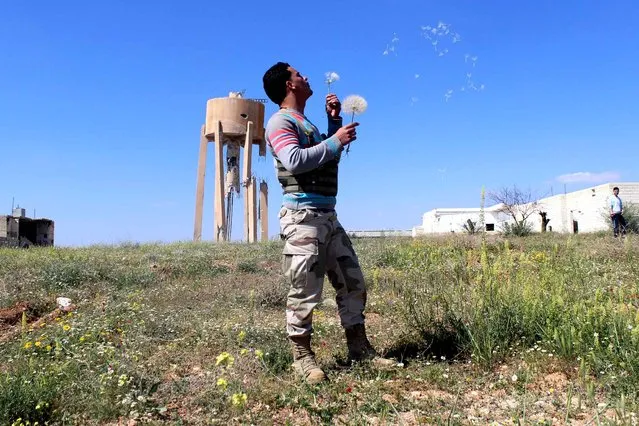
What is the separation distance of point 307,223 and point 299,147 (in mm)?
446

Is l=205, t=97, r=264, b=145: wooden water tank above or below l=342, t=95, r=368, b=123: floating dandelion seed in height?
above

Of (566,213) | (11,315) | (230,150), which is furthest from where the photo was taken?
(566,213)

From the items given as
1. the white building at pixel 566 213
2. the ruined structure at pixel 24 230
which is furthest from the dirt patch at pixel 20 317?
the white building at pixel 566 213

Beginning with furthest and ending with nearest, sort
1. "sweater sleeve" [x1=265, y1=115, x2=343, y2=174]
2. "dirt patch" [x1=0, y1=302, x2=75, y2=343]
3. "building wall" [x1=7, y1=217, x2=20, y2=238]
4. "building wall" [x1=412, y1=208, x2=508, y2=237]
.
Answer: "building wall" [x1=412, y1=208, x2=508, y2=237] → "building wall" [x1=7, y1=217, x2=20, y2=238] → "dirt patch" [x1=0, y1=302, x2=75, y2=343] → "sweater sleeve" [x1=265, y1=115, x2=343, y2=174]

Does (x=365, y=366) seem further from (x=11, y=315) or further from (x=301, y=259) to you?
(x=11, y=315)

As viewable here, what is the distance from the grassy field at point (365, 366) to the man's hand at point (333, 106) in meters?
1.46

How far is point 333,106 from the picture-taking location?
3.31m

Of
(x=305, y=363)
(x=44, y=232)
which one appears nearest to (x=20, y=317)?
(x=305, y=363)

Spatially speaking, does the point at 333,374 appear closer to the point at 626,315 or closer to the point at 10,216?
the point at 626,315

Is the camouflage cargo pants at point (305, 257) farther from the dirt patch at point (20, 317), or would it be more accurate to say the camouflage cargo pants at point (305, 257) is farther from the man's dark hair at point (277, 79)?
the dirt patch at point (20, 317)

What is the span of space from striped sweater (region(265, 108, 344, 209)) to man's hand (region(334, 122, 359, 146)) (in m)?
0.03

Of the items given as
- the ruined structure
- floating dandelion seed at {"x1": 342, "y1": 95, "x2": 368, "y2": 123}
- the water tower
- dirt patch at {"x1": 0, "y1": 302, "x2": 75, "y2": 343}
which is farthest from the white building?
floating dandelion seed at {"x1": 342, "y1": 95, "x2": 368, "y2": 123}

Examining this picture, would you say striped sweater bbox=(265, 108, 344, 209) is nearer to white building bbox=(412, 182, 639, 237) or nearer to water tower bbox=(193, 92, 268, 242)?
water tower bbox=(193, 92, 268, 242)

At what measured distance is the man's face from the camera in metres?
3.15
